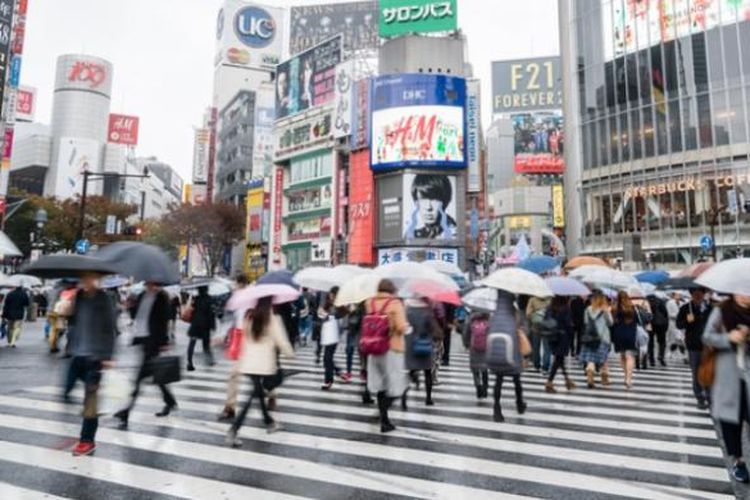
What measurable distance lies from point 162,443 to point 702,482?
5.42m

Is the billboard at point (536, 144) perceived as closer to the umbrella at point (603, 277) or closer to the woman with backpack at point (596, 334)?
the umbrella at point (603, 277)

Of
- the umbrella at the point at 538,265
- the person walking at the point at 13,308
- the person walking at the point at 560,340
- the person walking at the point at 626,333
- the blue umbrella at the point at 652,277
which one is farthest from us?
the blue umbrella at the point at 652,277

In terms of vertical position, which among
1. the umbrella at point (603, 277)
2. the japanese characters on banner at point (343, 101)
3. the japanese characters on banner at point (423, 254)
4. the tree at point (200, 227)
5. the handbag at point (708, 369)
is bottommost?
the handbag at point (708, 369)

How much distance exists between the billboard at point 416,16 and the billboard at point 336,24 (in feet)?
116

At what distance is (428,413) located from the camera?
828cm

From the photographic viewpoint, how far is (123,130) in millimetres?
126812

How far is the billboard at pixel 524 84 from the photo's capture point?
97875 millimetres

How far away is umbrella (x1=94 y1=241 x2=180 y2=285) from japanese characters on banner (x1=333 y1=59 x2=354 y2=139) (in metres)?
47.4

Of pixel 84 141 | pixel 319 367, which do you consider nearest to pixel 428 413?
pixel 319 367

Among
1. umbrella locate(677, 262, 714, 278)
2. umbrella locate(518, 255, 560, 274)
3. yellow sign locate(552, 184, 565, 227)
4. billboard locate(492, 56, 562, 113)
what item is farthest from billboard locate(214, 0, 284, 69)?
umbrella locate(677, 262, 714, 278)

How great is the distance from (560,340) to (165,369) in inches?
263

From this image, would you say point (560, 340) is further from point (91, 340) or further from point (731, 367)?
point (91, 340)

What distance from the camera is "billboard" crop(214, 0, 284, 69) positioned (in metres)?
108

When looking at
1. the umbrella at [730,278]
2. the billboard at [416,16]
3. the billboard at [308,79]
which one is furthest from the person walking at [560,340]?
the billboard at [308,79]
